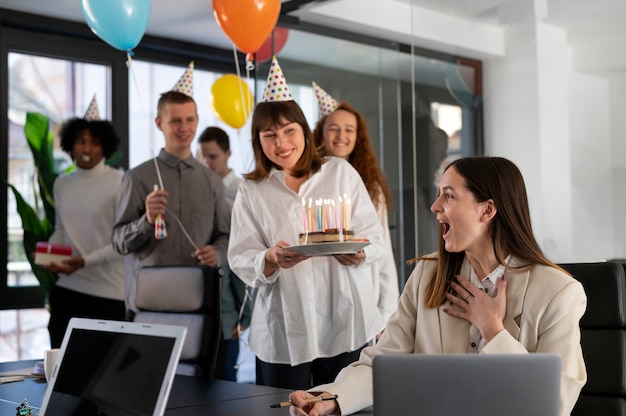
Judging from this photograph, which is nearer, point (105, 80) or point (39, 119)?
point (39, 119)

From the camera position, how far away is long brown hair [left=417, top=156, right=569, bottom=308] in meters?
1.72

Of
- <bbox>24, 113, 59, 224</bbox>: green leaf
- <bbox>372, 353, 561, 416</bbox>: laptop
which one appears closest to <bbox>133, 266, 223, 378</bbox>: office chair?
<bbox>372, 353, 561, 416</bbox>: laptop

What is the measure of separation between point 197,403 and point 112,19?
2.08 meters

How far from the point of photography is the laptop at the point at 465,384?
1.10 metres

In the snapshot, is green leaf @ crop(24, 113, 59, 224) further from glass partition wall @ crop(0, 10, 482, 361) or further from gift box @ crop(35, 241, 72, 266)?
gift box @ crop(35, 241, 72, 266)

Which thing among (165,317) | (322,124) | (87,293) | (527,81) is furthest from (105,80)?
(165,317)

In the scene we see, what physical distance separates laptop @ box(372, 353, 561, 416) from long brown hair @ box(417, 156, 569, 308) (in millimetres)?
627

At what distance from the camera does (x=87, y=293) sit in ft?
13.4

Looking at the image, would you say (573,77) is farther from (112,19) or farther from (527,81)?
(112,19)

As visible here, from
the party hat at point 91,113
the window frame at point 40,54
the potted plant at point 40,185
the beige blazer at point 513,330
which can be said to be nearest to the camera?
the beige blazer at point 513,330

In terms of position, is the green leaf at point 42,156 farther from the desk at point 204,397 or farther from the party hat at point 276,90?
the desk at point 204,397

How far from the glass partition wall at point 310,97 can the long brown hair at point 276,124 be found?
1.67 ft

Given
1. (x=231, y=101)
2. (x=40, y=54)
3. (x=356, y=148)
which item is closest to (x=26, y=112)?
(x=40, y=54)

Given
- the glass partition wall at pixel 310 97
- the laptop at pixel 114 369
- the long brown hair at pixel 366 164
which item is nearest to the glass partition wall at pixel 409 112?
the glass partition wall at pixel 310 97
